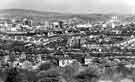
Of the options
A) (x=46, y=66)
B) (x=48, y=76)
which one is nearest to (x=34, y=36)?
(x=46, y=66)

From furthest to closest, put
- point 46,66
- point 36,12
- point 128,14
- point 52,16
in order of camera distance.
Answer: point 36,12, point 52,16, point 128,14, point 46,66

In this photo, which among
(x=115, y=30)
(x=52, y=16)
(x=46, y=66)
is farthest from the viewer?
(x=52, y=16)

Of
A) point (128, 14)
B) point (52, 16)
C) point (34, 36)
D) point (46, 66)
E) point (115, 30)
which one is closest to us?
point (46, 66)

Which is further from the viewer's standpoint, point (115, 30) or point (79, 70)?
point (115, 30)

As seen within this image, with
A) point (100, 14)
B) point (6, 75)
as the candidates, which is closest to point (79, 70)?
point (6, 75)

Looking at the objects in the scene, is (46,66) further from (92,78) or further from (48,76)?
(92,78)

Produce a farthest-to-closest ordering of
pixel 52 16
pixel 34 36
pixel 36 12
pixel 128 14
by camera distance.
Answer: pixel 36 12 < pixel 52 16 < pixel 128 14 < pixel 34 36

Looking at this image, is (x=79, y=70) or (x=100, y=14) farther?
(x=100, y=14)

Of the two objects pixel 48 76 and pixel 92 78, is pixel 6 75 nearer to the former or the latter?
pixel 48 76
